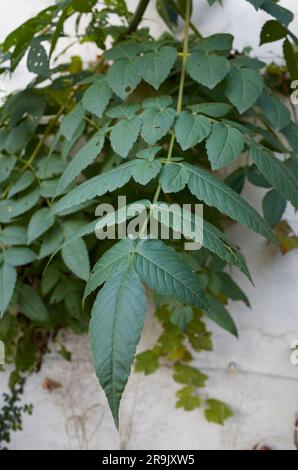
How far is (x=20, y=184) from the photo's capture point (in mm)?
1075

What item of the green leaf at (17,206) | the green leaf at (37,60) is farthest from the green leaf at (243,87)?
the green leaf at (17,206)

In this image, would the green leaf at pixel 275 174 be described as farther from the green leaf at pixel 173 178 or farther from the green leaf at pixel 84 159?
the green leaf at pixel 84 159

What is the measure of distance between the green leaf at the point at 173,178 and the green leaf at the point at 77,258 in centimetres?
35

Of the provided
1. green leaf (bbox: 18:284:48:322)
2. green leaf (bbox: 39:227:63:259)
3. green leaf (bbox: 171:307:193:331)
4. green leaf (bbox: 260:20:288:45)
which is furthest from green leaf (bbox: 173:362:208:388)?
green leaf (bbox: 260:20:288:45)

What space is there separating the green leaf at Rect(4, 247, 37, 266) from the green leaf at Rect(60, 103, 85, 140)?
0.89ft

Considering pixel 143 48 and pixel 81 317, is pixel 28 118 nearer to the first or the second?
pixel 143 48

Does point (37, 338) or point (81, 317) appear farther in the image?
point (37, 338)

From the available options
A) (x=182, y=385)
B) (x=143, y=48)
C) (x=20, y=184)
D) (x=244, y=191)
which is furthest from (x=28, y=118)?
(x=182, y=385)

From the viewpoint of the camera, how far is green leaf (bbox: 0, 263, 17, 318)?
3.16 ft

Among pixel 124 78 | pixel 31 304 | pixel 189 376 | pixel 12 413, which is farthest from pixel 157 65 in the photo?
pixel 12 413

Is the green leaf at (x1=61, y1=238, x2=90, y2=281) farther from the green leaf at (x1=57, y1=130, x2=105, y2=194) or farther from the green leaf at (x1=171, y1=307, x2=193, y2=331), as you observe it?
the green leaf at (x1=171, y1=307, x2=193, y2=331)

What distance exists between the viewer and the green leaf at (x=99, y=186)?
0.70 m

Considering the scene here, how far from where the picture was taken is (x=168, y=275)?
1.90 ft

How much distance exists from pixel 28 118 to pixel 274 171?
65 centimetres
